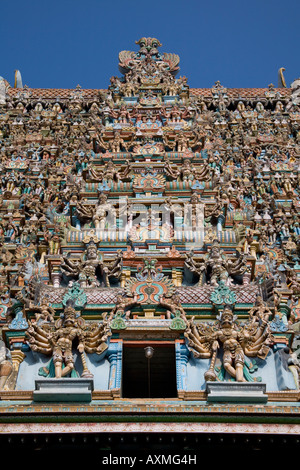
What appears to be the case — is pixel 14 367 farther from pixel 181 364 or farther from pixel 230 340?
pixel 230 340

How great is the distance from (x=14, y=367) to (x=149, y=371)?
93.2 inches

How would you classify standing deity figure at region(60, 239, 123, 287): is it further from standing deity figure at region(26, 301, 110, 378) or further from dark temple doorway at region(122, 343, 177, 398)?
dark temple doorway at region(122, 343, 177, 398)

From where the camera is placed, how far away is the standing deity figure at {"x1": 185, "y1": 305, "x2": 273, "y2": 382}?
38.2 ft

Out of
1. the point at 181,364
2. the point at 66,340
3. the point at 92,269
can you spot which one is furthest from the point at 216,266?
the point at 66,340

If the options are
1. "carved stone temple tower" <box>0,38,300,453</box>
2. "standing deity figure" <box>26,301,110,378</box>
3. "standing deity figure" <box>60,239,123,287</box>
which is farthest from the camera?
"standing deity figure" <box>60,239,123,287</box>

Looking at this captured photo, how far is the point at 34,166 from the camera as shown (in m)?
20.2

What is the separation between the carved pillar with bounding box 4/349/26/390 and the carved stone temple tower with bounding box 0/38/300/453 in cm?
2

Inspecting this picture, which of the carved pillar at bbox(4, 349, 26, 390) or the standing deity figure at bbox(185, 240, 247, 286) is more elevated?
the standing deity figure at bbox(185, 240, 247, 286)

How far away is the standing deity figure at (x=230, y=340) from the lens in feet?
38.2

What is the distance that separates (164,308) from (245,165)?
28.1 ft

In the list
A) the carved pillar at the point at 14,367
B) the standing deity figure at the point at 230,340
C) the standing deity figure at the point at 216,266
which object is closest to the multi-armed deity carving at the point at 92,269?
the standing deity figure at the point at 216,266

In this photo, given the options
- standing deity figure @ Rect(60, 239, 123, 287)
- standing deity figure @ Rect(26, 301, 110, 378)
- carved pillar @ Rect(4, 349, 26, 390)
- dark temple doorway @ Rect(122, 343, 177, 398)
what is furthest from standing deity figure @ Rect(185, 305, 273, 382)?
carved pillar @ Rect(4, 349, 26, 390)

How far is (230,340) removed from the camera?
11.8 meters

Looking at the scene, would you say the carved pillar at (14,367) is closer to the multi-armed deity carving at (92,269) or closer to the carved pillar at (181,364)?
the multi-armed deity carving at (92,269)
